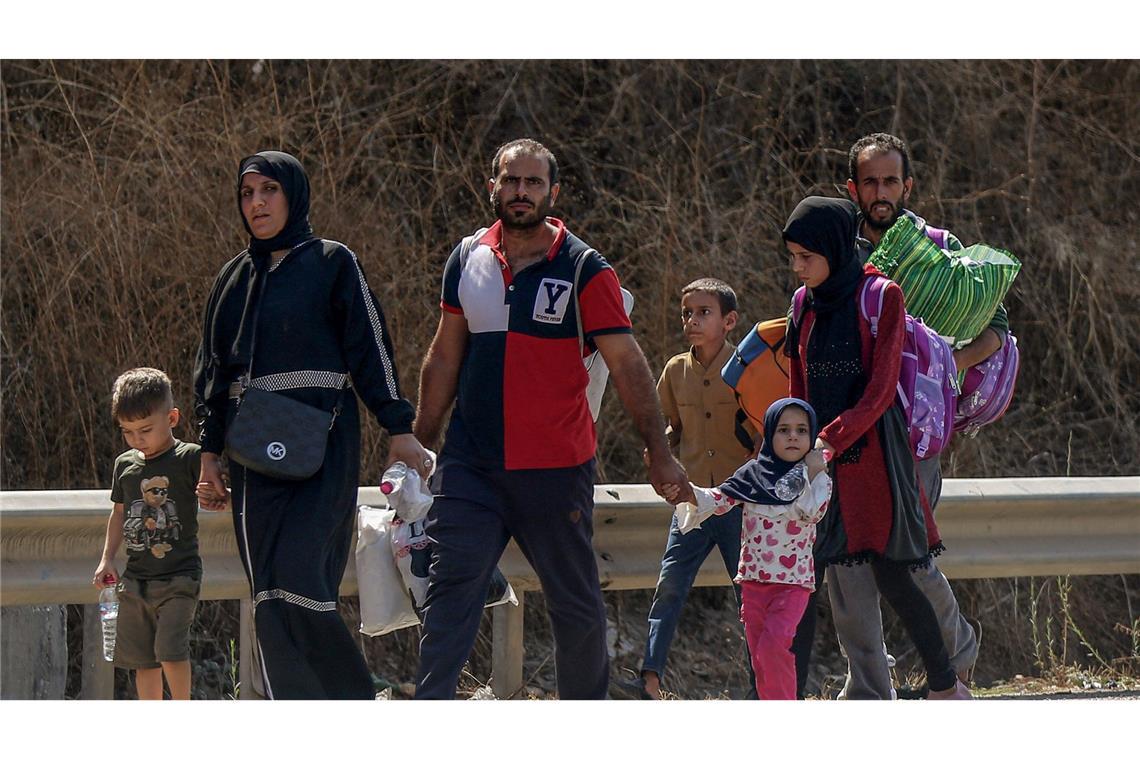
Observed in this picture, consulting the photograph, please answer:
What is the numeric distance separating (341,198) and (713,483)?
13.8 ft

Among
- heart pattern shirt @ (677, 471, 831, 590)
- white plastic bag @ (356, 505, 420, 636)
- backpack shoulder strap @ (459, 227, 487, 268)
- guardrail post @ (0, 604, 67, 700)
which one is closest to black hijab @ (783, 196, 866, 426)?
heart pattern shirt @ (677, 471, 831, 590)

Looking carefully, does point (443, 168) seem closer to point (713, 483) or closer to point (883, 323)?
point (713, 483)

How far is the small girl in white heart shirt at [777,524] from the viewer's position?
540cm

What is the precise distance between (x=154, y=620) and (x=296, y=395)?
1037 mm

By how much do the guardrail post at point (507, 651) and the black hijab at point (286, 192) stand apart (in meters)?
1.72

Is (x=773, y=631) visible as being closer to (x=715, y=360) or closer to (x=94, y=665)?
(x=715, y=360)

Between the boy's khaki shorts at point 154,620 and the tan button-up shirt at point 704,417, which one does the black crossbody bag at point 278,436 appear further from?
the tan button-up shirt at point 704,417

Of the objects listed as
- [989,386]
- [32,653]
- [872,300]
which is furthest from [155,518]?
[989,386]

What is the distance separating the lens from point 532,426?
5.18m

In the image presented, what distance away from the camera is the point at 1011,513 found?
21.0 feet

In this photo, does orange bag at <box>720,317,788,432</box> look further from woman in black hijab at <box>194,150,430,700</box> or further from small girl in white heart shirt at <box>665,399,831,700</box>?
woman in black hijab at <box>194,150,430,700</box>

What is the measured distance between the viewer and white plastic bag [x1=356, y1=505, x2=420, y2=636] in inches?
215

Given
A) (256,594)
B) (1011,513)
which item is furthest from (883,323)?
(256,594)

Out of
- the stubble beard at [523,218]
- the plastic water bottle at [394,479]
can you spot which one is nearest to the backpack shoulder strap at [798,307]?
the stubble beard at [523,218]
